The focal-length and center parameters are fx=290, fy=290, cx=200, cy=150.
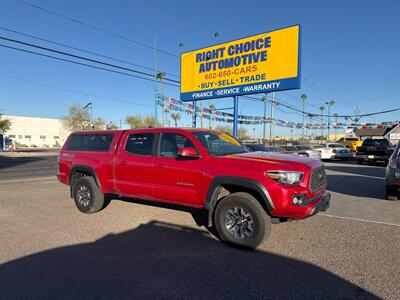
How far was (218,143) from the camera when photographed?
541cm

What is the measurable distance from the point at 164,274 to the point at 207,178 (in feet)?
5.46

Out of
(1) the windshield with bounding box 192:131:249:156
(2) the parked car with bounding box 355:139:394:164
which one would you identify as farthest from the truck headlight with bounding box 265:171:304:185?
(2) the parked car with bounding box 355:139:394:164

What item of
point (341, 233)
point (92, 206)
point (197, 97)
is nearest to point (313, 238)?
point (341, 233)

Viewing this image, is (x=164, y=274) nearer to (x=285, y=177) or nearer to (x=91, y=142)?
(x=285, y=177)

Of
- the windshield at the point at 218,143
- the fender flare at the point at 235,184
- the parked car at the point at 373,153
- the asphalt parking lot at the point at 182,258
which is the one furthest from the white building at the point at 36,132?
the fender flare at the point at 235,184

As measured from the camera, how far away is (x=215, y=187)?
15.1 ft

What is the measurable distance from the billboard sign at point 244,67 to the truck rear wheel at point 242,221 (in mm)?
11002

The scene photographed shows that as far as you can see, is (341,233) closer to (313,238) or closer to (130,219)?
(313,238)

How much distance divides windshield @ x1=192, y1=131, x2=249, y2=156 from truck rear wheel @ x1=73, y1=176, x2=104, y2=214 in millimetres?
2680

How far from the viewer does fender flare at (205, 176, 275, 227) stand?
421 centimetres

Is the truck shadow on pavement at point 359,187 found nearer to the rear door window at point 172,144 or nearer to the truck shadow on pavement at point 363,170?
the truck shadow on pavement at point 363,170

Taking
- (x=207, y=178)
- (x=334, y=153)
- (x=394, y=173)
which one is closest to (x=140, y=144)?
(x=207, y=178)

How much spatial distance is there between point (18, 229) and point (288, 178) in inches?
190

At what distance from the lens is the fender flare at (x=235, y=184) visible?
4.21 metres
